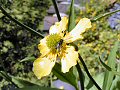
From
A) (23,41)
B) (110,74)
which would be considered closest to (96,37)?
(23,41)

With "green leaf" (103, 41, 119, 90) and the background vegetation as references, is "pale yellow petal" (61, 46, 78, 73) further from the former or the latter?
the background vegetation

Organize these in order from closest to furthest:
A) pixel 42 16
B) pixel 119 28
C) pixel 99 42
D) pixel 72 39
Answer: pixel 72 39, pixel 42 16, pixel 119 28, pixel 99 42

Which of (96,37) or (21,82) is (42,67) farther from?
(96,37)

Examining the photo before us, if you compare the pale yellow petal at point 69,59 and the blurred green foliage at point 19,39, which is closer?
the pale yellow petal at point 69,59

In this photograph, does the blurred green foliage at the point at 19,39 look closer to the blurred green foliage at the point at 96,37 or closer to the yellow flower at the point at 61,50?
the blurred green foliage at the point at 96,37

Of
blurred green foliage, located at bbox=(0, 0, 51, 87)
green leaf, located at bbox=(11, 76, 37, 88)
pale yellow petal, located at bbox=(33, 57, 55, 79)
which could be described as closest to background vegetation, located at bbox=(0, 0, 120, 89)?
blurred green foliage, located at bbox=(0, 0, 51, 87)

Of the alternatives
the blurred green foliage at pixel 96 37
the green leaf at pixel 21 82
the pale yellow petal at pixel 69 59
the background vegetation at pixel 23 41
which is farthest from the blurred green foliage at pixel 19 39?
the pale yellow petal at pixel 69 59

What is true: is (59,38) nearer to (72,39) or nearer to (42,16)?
(72,39)

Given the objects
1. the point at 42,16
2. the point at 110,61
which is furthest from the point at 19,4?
the point at 110,61
